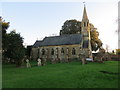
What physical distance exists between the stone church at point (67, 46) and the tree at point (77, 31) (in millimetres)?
6799

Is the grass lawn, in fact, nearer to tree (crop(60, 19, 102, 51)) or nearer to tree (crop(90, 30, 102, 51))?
tree (crop(90, 30, 102, 51))

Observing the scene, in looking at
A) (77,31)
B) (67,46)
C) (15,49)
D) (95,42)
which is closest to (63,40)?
(67,46)

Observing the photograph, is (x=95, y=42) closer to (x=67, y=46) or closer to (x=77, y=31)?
(x=77, y=31)

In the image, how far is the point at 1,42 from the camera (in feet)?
101

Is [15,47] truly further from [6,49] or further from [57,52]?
[57,52]

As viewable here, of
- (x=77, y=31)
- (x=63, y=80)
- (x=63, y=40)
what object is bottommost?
(x=63, y=80)

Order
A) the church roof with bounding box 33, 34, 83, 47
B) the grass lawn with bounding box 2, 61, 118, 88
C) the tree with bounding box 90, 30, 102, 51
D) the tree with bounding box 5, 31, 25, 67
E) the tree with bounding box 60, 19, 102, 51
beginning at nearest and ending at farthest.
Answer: the grass lawn with bounding box 2, 61, 118, 88 < the tree with bounding box 5, 31, 25, 67 < the church roof with bounding box 33, 34, 83, 47 < the tree with bounding box 90, 30, 102, 51 < the tree with bounding box 60, 19, 102, 51

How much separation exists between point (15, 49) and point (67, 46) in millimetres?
24282

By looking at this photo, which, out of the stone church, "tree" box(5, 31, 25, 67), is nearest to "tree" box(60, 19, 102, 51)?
the stone church

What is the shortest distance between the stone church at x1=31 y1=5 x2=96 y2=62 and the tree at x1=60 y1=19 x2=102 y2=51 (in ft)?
22.3

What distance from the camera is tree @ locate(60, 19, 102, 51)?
60656mm

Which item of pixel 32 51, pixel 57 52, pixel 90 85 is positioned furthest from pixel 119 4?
pixel 32 51

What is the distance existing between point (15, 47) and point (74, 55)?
971 inches

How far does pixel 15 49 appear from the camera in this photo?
1238 inches
